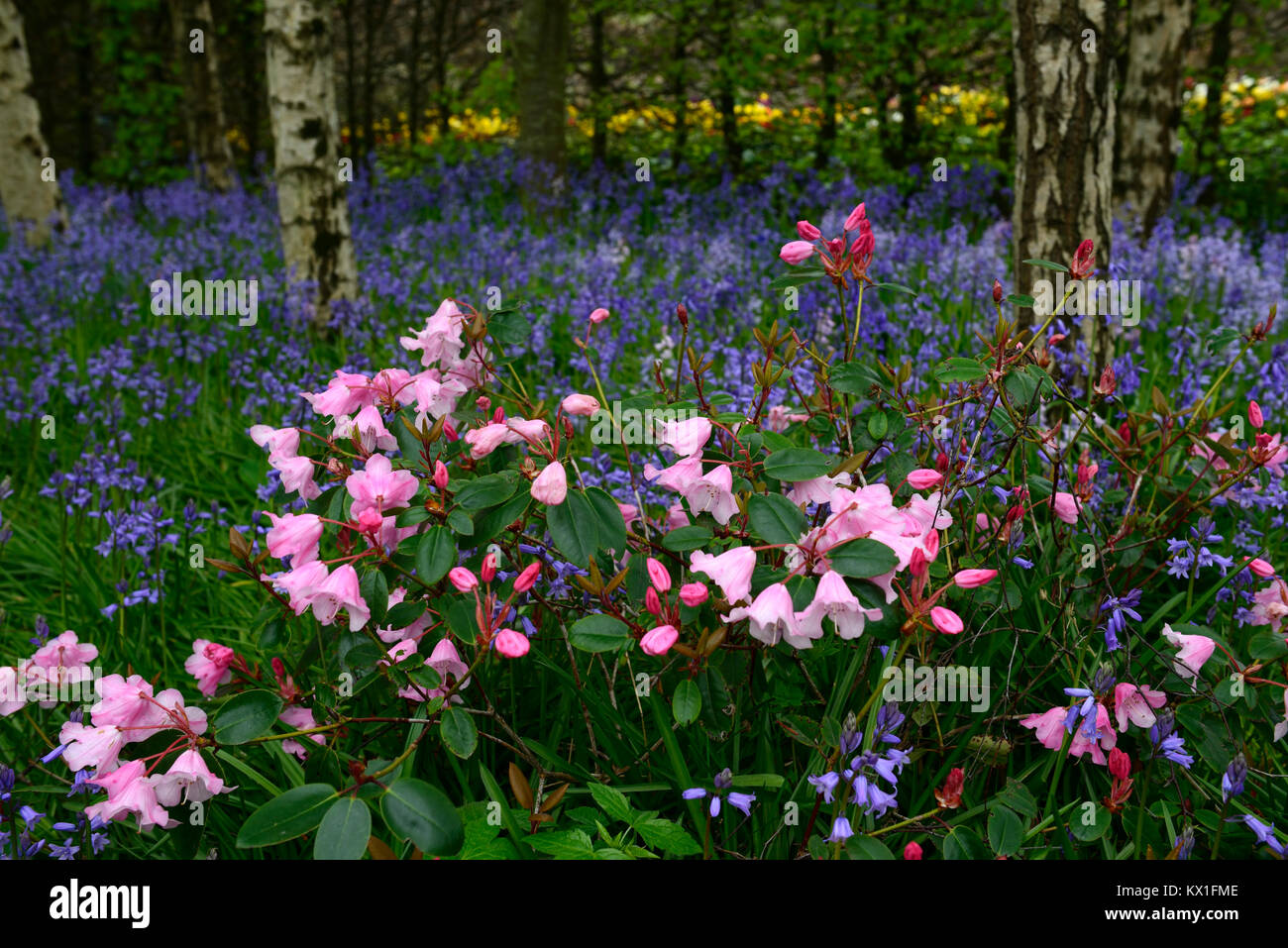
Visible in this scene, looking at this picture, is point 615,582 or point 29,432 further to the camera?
point 29,432

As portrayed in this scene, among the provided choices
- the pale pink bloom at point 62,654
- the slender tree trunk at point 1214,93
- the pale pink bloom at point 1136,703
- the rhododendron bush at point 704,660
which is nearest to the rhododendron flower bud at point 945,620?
the rhododendron bush at point 704,660

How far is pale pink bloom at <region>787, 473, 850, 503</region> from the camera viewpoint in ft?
5.65

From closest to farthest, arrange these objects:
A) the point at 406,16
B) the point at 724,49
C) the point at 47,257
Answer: the point at 47,257, the point at 724,49, the point at 406,16

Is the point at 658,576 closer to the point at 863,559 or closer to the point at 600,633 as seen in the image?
the point at 600,633

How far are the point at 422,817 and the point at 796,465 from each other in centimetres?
79

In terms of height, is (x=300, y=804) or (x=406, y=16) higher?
(x=406, y=16)

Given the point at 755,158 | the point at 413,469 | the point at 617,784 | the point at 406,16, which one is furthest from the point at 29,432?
the point at 406,16

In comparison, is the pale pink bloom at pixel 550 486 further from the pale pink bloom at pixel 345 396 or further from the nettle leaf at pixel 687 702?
the pale pink bloom at pixel 345 396

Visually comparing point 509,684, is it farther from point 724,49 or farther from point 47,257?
point 724,49

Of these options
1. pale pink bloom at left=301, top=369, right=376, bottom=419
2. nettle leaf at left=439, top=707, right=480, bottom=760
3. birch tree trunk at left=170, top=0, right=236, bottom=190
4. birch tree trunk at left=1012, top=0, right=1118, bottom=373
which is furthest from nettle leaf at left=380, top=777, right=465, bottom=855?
birch tree trunk at left=170, top=0, right=236, bottom=190

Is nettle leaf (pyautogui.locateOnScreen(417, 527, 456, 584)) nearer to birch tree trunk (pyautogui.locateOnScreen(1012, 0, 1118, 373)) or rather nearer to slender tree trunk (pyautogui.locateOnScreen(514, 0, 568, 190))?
birch tree trunk (pyautogui.locateOnScreen(1012, 0, 1118, 373))

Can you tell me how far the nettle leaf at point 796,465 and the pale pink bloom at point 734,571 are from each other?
17cm

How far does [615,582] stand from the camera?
1.65 m

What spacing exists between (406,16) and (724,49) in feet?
27.5
